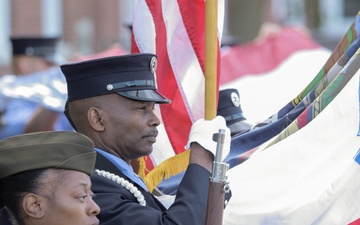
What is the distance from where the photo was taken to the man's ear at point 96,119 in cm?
416

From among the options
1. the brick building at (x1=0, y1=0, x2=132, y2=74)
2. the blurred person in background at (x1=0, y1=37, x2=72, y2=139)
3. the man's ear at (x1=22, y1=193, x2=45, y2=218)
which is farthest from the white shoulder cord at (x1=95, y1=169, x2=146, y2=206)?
the brick building at (x1=0, y1=0, x2=132, y2=74)

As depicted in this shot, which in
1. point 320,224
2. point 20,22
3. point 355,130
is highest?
point 20,22

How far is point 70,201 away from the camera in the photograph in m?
3.54

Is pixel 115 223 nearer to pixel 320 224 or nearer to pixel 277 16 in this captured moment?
pixel 320 224

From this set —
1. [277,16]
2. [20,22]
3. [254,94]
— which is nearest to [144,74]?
[254,94]

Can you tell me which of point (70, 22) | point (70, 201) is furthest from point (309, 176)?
point (70, 22)

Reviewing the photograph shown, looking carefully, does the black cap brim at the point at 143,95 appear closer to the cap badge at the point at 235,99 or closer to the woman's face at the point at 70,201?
the woman's face at the point at 70,201

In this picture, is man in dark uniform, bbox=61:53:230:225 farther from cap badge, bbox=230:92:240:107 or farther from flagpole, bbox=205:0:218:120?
cap badge, bbox=230:92:240:107

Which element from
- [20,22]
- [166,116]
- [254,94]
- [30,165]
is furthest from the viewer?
[20,22]

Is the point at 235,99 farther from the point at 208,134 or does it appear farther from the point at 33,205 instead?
the point at 33,205

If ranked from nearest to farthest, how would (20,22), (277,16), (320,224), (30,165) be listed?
1. (30,165)
2. (320,224)
3. (20,22)
4. (277,16)

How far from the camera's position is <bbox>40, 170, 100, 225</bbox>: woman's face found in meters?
3.51

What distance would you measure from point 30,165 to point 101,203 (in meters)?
0.47

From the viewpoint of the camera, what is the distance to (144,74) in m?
4.23
